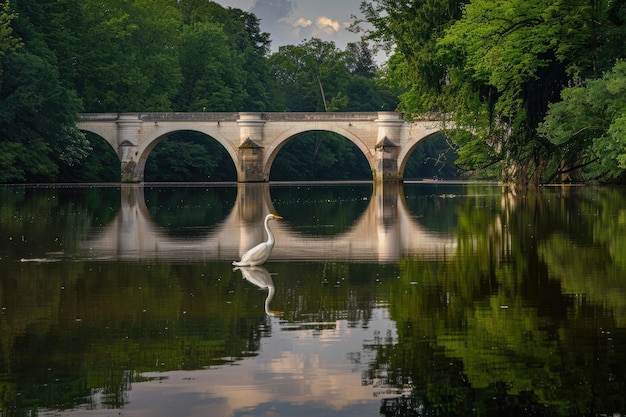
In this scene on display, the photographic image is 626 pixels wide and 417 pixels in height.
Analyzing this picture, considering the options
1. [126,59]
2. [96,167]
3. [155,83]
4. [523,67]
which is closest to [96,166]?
[96,167]

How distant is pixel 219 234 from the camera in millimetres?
22125

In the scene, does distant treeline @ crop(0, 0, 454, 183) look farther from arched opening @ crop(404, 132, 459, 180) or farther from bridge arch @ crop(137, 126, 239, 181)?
bridge arch @ crop(137, 126, 239, 181)

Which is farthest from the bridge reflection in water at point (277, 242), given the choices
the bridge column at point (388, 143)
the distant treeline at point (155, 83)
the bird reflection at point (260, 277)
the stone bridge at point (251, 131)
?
the stone bridge at point (251, 131)

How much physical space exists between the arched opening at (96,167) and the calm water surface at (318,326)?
45388 millimetres

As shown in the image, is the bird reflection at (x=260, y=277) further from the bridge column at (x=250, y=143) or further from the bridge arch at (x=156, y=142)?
the bridge arch at (x=156, y=142)

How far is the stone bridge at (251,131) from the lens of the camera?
6725 centimetres

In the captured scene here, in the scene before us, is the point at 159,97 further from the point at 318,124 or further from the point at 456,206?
the point at 456,206

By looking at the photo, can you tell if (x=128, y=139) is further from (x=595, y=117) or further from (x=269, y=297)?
(x=269, y=297)

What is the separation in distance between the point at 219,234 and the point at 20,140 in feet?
123

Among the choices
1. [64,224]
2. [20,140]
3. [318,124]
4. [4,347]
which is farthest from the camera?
[318,124]

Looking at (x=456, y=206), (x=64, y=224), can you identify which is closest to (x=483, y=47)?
(x=456, y=206)

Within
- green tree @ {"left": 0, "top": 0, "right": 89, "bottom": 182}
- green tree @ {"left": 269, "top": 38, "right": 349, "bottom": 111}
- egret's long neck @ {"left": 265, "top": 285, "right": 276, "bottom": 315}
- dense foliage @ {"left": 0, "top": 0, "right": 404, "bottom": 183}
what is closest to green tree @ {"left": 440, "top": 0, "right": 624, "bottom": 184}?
egret's long neck @ {"left": 265, "top": 285, "right": 276, "bottom": 315}

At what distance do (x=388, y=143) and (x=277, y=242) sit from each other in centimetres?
4711

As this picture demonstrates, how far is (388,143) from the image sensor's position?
219 feet
